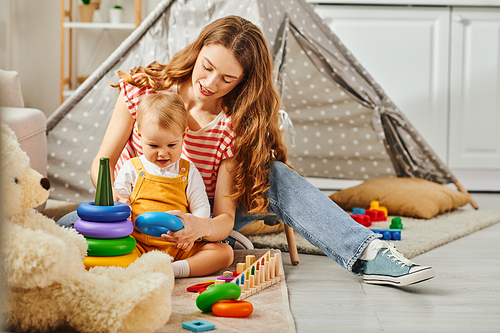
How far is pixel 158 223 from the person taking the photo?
3.43 ft

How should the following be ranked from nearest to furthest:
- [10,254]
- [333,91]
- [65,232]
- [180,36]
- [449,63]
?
[10,254], [65,232], [180,36], [333,91], [449,63]

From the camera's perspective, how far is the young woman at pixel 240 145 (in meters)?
1.21

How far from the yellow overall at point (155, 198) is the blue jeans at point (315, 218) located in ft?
0.57

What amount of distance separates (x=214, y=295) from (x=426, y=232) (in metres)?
1.16

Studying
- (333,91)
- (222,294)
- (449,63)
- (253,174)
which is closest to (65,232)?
(222,294)

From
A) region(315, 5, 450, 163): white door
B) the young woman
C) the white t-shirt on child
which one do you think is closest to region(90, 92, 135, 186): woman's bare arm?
the young woman

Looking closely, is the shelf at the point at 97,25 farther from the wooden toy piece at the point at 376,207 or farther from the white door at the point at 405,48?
the wooden toy piece at the point at 376,207

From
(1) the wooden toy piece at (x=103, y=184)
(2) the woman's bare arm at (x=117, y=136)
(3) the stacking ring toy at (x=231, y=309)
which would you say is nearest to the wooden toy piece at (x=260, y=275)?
(3) the stacking ring toy at (x=231, y=309)

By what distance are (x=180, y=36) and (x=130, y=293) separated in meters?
1.25

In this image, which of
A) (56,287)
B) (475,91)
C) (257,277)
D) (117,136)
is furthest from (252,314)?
(475,91)

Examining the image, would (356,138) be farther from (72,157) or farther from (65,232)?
(65,232)

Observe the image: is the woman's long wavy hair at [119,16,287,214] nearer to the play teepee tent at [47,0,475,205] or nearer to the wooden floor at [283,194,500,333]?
the wooden floor at [283,194,500,333]

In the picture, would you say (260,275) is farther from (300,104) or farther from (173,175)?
(300,104)

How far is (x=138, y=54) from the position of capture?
1.85m
